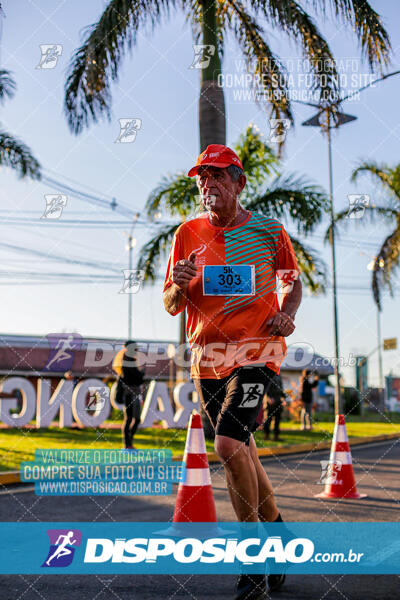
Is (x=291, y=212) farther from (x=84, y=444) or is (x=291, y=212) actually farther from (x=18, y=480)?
(x=18, y=480)

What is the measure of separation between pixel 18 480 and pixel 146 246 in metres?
6.82

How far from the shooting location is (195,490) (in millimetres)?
4691

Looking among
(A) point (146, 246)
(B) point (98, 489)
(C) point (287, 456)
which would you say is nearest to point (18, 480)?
(B) point (98, 489)

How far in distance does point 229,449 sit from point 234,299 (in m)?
0.73

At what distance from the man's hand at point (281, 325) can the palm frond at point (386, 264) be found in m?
17.4

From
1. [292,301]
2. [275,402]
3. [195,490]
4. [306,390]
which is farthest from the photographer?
[306,390]

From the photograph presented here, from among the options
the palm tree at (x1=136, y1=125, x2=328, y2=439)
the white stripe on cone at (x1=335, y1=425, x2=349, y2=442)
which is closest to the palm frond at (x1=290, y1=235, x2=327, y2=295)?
the palm tree at (x1=136, y1=125, x2=328, y2=439)

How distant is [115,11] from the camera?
37.1 feet

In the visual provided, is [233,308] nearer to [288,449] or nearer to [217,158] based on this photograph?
[217,158]

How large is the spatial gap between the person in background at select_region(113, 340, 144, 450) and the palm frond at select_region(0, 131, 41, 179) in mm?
5018

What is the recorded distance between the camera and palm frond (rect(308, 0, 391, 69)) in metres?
10.7

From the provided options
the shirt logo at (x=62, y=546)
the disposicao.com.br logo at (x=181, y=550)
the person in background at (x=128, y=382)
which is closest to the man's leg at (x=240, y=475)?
the disposicao.com.br logo at (x=181, y=550)

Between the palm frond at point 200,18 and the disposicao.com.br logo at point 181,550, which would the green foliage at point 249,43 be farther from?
the disposicao.com.br logo at point 181,550

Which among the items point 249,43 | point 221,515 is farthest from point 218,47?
point 221,515
